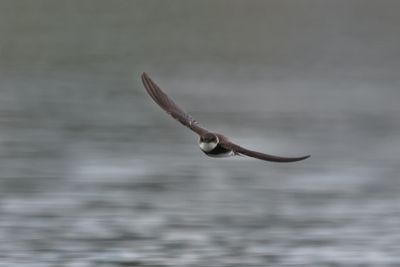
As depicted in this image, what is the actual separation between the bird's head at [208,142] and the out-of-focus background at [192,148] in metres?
2.19

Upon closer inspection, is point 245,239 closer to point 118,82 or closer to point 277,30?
point 118,82

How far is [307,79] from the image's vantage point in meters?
23.2

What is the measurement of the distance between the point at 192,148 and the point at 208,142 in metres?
7.72

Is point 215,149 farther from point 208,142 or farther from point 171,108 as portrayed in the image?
point 171,108

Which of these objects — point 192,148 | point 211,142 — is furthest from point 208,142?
point 192,148

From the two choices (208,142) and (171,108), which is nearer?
(208,142)

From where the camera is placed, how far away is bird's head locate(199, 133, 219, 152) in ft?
22.5

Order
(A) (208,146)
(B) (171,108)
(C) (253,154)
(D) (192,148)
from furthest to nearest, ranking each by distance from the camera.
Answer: (D) (192,148)
(B) (171,108)
(A) (208,146)
(C) (253,154)

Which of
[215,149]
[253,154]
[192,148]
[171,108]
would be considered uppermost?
[192,148]

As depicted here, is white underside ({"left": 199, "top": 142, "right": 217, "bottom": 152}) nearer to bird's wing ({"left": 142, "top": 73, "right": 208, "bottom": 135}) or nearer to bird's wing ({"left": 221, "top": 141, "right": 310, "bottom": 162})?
bird's wing ({"left": 221, "top": 141, "right": 310, "bottom": 162})

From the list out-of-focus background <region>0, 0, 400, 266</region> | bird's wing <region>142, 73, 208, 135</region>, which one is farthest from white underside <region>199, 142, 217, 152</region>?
out-of-focus background <region>0, 0, 400, 266</region>

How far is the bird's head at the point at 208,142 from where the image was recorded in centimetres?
684

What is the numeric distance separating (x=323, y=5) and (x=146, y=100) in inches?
1019

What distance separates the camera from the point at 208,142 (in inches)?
271
